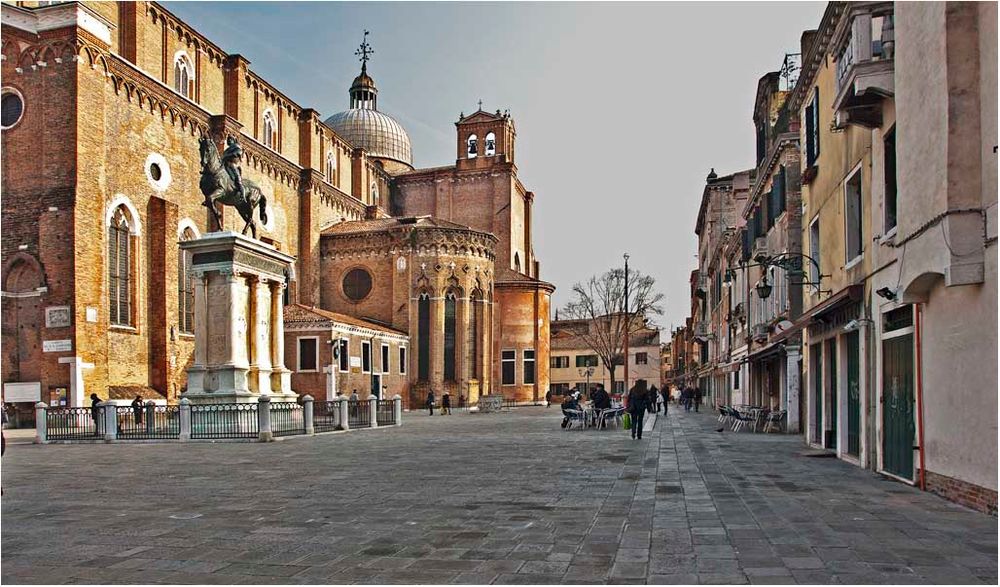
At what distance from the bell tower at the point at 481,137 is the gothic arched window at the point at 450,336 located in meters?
15.4

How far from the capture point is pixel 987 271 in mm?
8055

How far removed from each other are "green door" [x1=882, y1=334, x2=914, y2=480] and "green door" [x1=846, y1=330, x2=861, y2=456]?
1437 millimetres

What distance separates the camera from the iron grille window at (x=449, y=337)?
48.6m

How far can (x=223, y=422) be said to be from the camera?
68.6 ft

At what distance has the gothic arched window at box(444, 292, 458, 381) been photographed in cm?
4856

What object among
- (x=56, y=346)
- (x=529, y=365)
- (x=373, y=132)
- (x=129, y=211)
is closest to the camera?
(x=56, y=346)

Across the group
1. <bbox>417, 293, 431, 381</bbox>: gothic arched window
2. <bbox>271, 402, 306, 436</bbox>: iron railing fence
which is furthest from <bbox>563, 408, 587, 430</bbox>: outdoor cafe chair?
<bbox>417, 293, 431, 381</bbox>: gothic arched window

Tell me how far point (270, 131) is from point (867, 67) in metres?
40.4

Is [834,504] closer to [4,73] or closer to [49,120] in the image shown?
[49,120]

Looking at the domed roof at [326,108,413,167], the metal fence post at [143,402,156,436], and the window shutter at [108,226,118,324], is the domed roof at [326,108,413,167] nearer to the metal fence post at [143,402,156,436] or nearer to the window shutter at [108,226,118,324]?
the window shutter at [108,226,118,324]

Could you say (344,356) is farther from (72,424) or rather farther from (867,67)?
(867,67)

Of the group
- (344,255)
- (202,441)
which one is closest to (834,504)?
(202,441)

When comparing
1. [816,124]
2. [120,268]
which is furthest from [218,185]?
[816,124]

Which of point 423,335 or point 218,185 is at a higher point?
point 218,185
